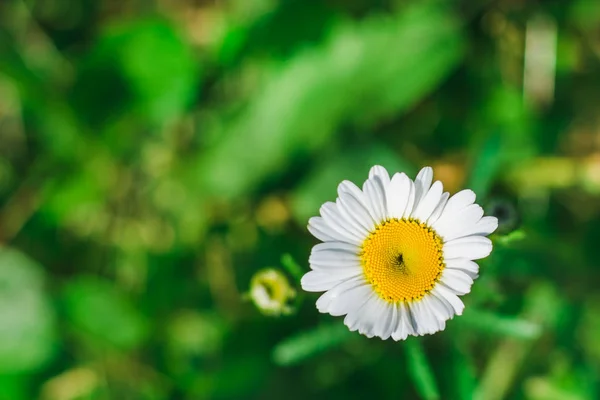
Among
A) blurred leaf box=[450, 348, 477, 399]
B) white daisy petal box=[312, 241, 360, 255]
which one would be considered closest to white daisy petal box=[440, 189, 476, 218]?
white daisy petal box=[312, 241, 360, 255]

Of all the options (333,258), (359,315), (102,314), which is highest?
(102,314)

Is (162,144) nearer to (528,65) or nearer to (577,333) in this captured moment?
(528,65)

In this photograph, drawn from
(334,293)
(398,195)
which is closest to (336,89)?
(398,195)

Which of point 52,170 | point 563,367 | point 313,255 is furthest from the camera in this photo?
point 52,170

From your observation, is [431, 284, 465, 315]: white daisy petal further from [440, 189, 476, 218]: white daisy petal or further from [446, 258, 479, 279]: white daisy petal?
[440, 189, 476, 218]: white daisy petal

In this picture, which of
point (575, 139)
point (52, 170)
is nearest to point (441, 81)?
point (575, 139)

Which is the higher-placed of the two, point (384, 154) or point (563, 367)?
point (384, 154)

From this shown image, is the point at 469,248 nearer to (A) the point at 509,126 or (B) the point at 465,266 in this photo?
(B) the point at 465,266
